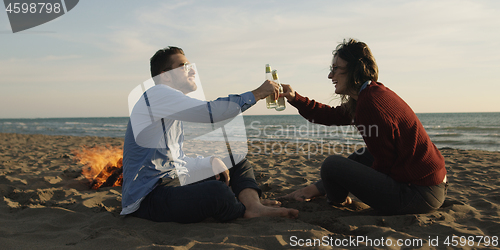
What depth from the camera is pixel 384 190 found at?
2.46m

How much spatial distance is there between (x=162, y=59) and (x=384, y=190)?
7.44 feet

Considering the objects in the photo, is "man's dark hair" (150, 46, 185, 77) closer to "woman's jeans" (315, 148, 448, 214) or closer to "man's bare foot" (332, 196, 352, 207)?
"woman's jeans" (315, 148, 448, 214)

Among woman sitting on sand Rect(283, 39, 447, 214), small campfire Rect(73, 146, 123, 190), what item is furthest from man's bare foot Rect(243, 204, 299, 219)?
small campfire Rect(73, 146, 123, 190)

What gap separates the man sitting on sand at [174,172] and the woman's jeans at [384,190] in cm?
57

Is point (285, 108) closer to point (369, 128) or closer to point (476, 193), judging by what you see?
point (369, 128)

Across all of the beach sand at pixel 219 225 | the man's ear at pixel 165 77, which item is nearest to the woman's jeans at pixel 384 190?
the beach sand at pixel 219 225

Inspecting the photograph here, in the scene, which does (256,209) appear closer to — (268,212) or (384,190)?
(268,212)

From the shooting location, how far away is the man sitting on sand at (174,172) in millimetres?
2424

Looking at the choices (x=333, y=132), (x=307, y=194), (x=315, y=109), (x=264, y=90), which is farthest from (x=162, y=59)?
(x=333, y=132)

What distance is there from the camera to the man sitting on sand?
2.42m

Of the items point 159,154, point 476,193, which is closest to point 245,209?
point 159,154

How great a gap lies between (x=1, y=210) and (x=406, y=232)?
Answer: 12.3 feet

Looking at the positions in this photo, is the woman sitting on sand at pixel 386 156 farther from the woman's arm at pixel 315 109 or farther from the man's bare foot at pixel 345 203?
the woman's arm at pixel 315 109

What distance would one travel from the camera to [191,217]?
8.16 ft
